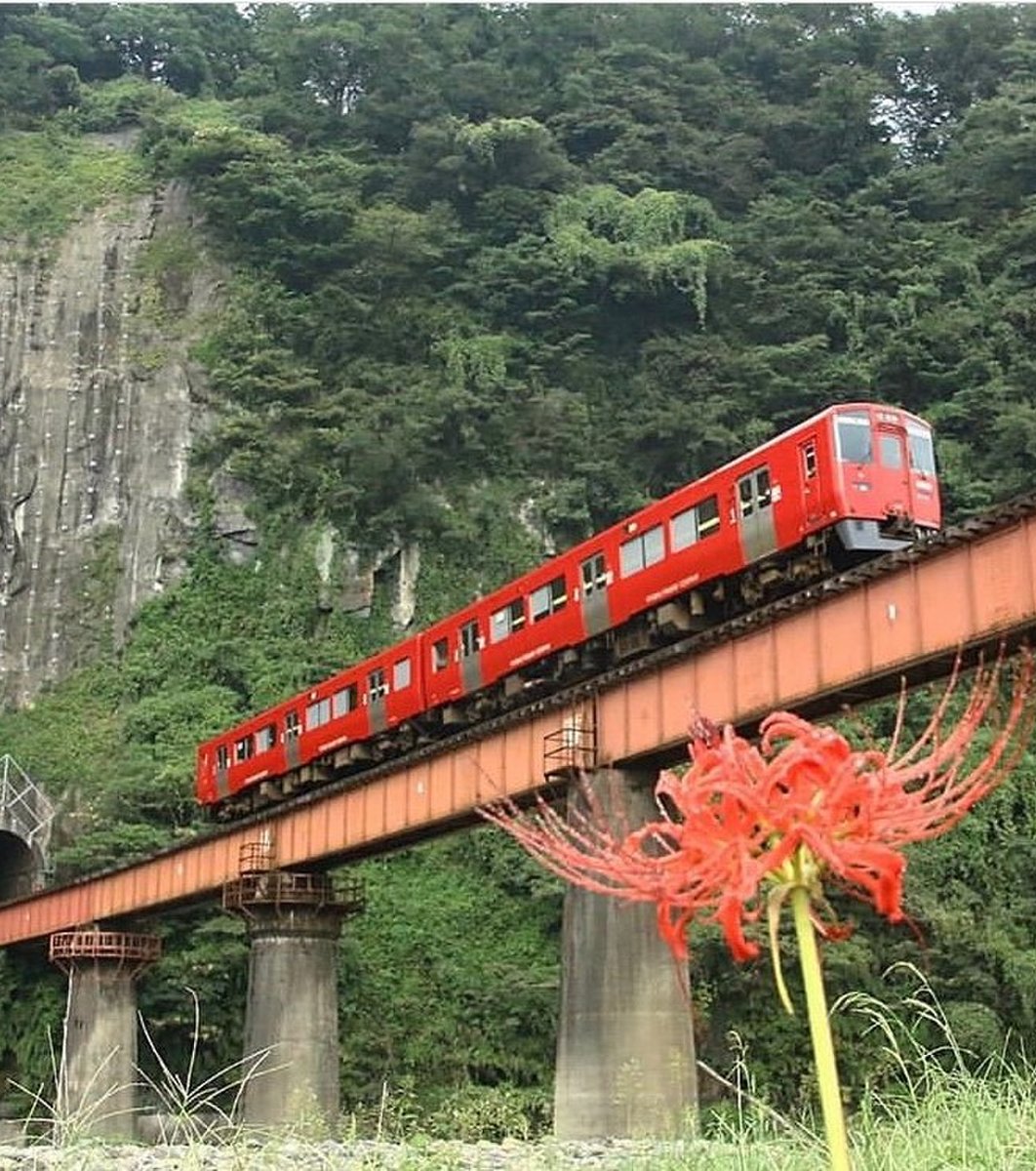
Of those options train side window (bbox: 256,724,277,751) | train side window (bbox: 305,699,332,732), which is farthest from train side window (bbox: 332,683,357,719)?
train side window (bbox: 256,724,277,751)

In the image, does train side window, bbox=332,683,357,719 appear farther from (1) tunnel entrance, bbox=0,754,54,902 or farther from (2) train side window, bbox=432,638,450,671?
(1) tunnel entrance, bbox=0,754,54,902

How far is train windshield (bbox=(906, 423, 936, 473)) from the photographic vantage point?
72.4ft

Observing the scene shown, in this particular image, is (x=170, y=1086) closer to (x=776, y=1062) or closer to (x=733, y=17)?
(x=776, y=1062)

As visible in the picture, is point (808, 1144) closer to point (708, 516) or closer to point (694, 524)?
point (708, 516)

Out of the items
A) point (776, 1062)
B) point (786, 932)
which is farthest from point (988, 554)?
point (776, 1062)

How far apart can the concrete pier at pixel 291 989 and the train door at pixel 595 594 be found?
744 centimetres

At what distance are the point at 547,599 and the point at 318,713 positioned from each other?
277 inches

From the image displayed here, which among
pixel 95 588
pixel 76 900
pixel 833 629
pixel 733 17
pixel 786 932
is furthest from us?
pixel 733 17

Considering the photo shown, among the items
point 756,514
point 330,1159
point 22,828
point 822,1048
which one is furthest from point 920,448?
point 22,828

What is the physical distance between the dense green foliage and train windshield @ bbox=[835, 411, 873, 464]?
1299 centimetres

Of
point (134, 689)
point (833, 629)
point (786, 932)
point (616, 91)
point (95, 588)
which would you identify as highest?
point (616, 91)

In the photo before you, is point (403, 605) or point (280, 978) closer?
point (280, 978)

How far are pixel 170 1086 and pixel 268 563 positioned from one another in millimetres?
42720

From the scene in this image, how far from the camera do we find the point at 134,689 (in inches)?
1841
